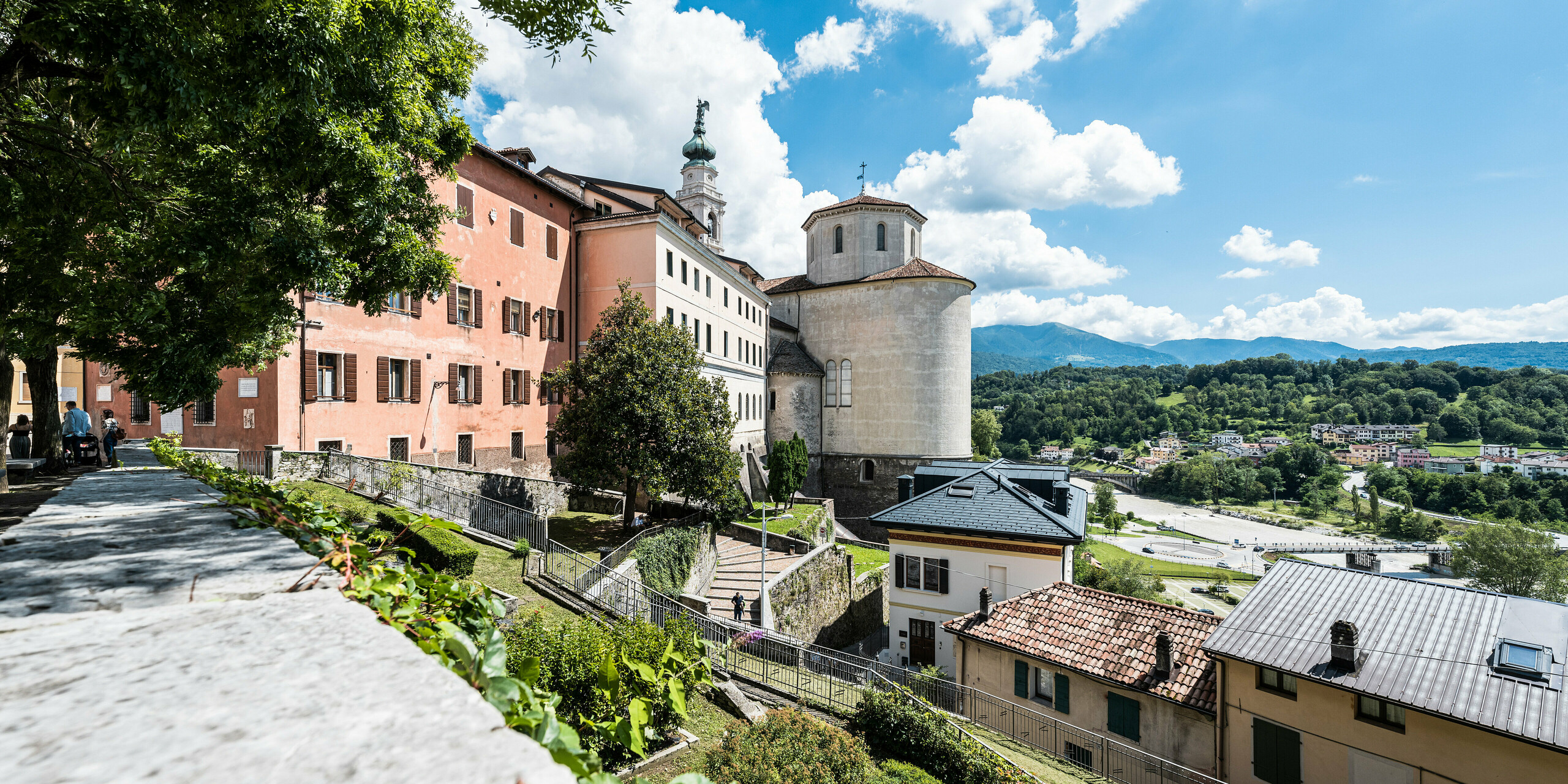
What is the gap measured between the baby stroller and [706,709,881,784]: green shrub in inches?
603

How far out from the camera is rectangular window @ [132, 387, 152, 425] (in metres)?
20.8

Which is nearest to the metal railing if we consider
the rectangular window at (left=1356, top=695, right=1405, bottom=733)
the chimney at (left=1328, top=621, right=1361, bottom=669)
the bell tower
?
the chimney at (left=1328, top=621, right=1361, bottom=669)

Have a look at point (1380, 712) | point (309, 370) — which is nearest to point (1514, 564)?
point (1380, 712)

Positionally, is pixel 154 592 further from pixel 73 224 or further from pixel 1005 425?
pixel 1005 425

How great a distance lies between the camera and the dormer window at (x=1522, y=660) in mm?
11828

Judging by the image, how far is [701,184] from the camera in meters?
61.9

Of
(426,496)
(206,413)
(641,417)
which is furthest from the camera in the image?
(641,417)

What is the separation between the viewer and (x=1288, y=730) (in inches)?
528

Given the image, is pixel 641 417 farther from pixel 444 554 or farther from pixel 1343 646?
pixel 1343 646

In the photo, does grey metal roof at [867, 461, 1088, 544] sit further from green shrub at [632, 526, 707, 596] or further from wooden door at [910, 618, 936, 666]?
green shrub at [632, 526, 707, 596]

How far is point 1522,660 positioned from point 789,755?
15011mm

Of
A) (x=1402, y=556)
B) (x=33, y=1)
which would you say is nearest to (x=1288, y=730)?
(x=33, y=1)

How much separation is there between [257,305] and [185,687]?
356 inches

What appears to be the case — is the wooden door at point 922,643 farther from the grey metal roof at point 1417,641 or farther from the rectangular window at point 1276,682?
the rectangular window at point 1276,682
